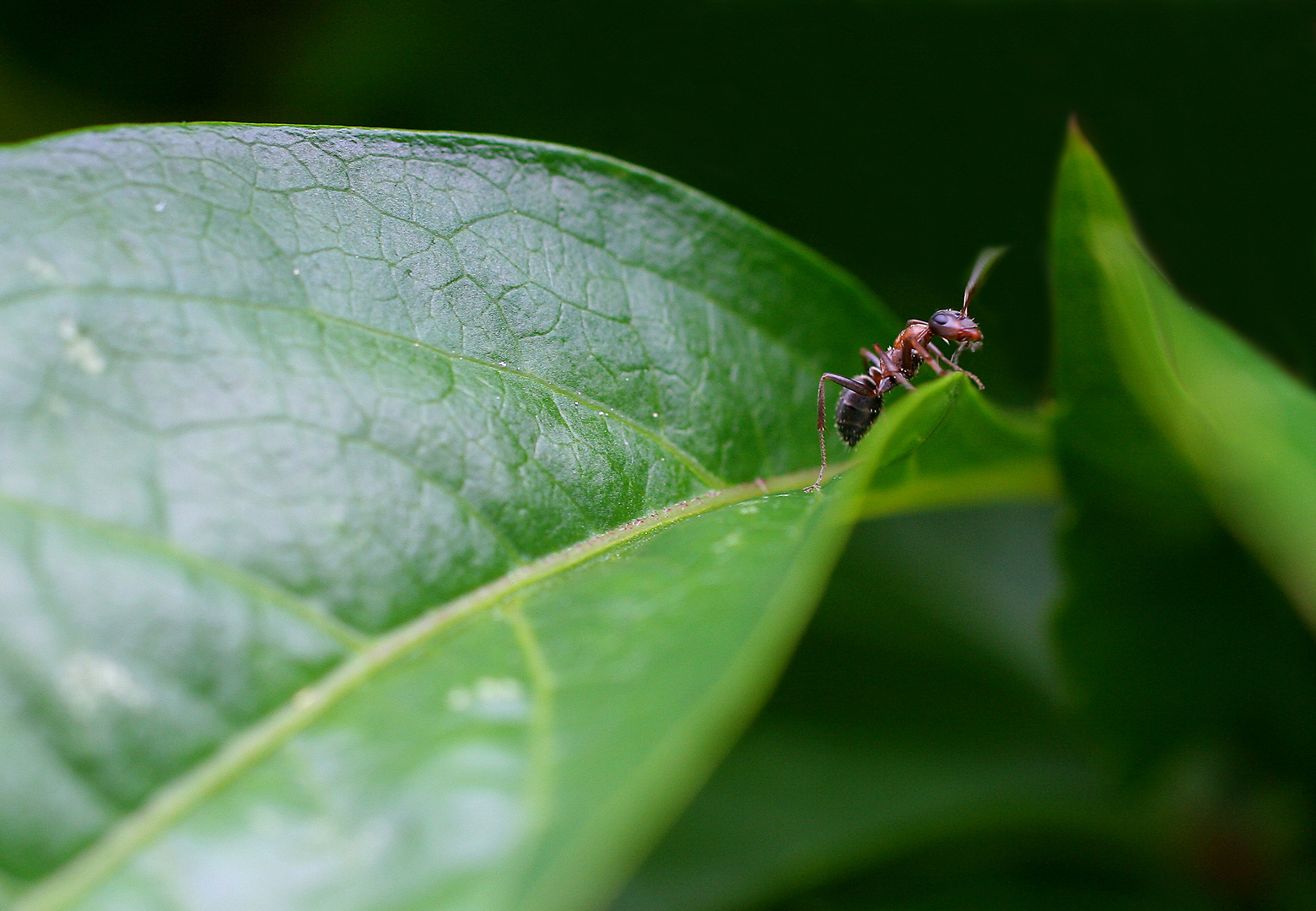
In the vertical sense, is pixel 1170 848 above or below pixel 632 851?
below

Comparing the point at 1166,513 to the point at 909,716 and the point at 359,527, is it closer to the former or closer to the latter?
the point at 909,716

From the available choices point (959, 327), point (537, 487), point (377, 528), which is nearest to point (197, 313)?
point (377, 528)

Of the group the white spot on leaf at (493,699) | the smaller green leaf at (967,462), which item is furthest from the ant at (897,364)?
the white spot on leaf at (493,699)

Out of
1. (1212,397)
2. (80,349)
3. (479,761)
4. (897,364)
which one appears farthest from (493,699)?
(897,364)

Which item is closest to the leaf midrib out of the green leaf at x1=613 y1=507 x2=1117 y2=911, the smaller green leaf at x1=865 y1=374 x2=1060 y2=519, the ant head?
the smaller green leaf at x1=865 y1=374 x2=1060 y2=519

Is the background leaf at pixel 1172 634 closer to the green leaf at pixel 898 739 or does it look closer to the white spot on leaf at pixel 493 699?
the green leaf at pixel 898 739

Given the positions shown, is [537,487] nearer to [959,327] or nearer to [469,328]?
[469,328]
